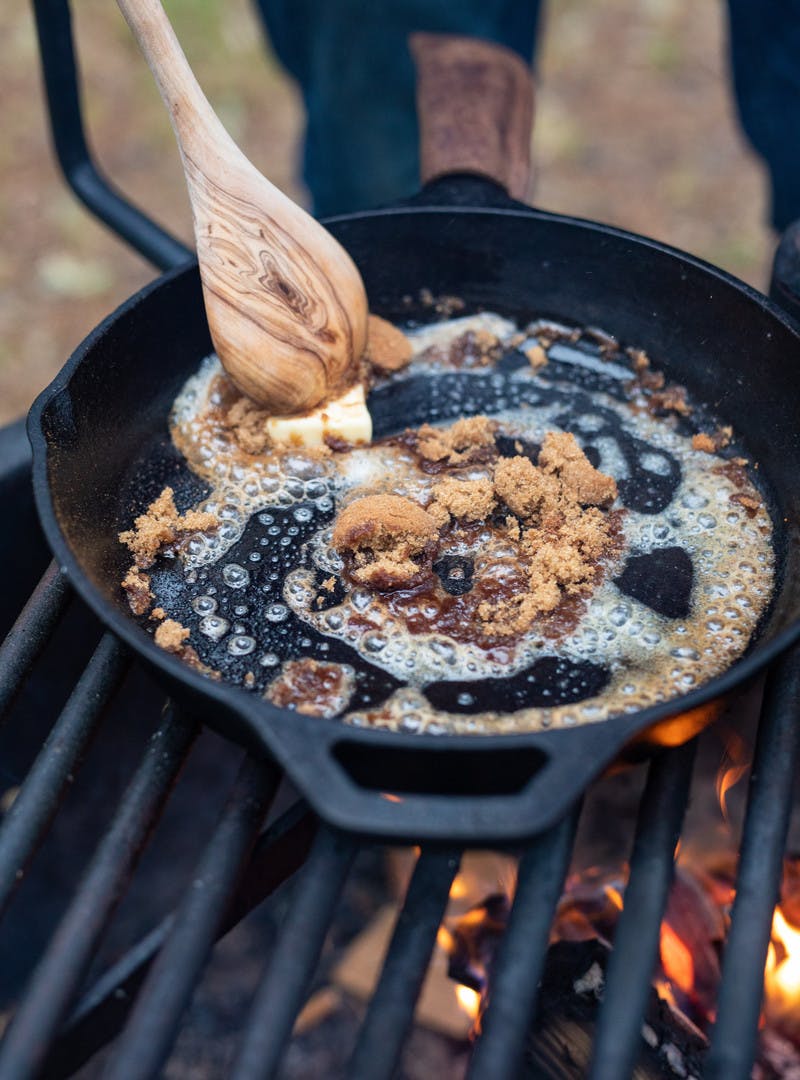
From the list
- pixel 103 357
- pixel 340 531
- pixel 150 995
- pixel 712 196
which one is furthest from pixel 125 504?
pixel 712 196

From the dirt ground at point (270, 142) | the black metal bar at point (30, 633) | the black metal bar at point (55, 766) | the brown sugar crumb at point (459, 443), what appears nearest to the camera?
the black metal bar at point (55, 766)

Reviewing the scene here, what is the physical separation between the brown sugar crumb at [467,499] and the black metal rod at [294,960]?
17.0 inches

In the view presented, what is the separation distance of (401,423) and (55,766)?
65 centimetres

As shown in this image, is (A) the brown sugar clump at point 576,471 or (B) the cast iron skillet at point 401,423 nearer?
(B) the cast iron skillet at point 401,423

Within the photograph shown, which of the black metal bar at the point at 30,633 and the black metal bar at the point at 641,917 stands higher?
the black metal bar at the point at 30,633

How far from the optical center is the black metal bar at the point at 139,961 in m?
0.95

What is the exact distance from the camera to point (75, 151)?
1.43 metres

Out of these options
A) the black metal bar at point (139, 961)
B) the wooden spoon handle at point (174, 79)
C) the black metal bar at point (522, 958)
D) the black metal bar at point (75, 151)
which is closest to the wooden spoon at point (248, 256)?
the wooden spoon handle at point (174, 79)

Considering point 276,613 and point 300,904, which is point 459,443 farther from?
point 300,904

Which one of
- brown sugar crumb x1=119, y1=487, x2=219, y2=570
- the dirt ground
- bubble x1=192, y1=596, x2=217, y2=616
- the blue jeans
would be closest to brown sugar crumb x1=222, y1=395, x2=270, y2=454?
brown sugar crumb x1=119, y1=487, x2=219, y2=570

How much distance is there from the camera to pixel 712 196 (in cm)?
277

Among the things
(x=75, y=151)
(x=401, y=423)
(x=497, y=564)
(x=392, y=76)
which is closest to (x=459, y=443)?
(x=401, y=423)

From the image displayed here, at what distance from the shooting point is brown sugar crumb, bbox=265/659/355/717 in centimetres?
95

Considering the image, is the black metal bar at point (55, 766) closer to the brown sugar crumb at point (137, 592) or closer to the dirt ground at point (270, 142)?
the brown sugar crumb at point (137, 592)
